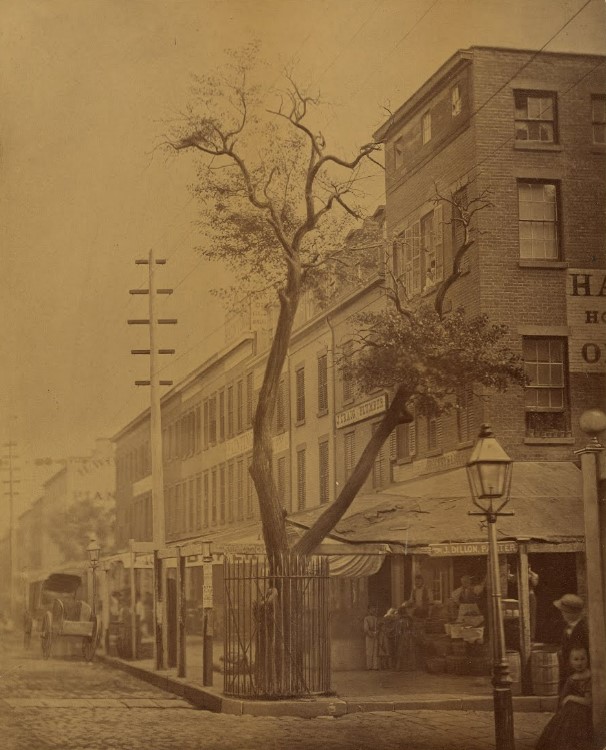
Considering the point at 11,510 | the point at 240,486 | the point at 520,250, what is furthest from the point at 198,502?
the point at 520,250

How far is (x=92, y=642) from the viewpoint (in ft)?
43.5

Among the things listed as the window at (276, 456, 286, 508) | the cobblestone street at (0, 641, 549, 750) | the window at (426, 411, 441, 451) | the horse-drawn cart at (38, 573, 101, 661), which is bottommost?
the cobblestone street at (0, 641, 549, 750)

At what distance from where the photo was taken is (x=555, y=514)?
11.9 m

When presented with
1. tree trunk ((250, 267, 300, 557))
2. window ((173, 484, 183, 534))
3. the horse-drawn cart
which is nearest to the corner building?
tree trunk ((250, 267, 300, 557))

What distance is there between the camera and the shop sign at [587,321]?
11734mm

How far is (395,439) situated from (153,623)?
2.99 metres

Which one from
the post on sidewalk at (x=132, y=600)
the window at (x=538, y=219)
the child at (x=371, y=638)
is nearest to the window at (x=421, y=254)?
the window at (x=538, y=219)

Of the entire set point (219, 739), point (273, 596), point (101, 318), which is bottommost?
point (219, 739)

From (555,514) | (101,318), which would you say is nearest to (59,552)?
(101,318)

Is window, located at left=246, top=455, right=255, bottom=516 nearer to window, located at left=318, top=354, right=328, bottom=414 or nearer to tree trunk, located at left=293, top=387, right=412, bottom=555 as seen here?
tree trunk, located at left=293, top=387, right=412, bottom=555

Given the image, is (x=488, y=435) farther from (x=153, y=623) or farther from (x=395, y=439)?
(x=153, y=623)

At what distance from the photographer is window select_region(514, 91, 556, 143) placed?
11789 millimetres

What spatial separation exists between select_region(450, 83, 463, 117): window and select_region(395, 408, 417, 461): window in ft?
7.54

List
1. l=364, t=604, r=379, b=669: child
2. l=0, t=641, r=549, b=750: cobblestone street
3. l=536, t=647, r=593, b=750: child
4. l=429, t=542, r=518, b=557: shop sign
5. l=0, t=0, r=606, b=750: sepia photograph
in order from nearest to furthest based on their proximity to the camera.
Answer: l=0, t=641, r=549, b=750: cobblestone street < l=536, t=647, r=593, b=750: child < l=0, t=0, r=606, b=750: sepia photograph < l=429, t=542, r=518, b=557: shop sign < l=364, t=604, r=379, b=669: child
